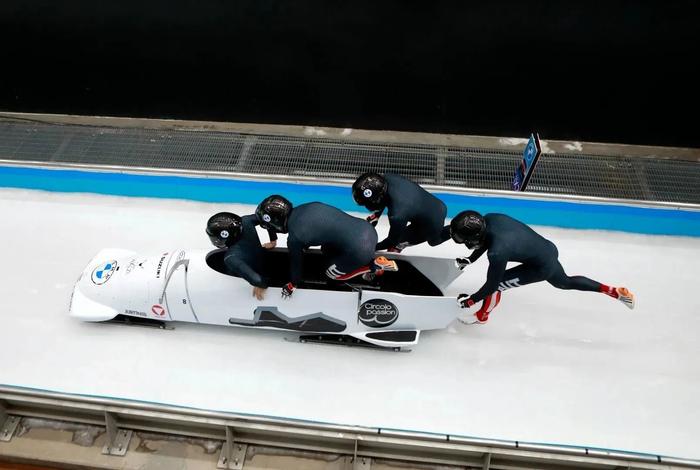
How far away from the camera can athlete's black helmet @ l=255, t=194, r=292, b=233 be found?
10.5ft

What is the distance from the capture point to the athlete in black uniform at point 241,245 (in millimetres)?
3193

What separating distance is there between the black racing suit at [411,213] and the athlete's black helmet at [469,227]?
35cm

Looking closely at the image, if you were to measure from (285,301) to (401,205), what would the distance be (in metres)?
0.90

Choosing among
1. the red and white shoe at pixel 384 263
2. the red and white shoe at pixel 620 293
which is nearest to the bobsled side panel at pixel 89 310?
the red and white shoe at pixel 384 263

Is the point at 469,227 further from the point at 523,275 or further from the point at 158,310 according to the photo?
the point at 158,310

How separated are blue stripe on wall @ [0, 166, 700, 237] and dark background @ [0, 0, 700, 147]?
1507mm

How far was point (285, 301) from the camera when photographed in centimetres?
354

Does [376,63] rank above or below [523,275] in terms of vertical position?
above

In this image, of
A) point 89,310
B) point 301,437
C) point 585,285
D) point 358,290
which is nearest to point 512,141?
point 585,285

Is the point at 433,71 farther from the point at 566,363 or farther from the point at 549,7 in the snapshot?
the point at 566,363

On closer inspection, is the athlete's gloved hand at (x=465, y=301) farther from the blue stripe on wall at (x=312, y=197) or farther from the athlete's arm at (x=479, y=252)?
the blue stripe on wall at (x=312, y=197)

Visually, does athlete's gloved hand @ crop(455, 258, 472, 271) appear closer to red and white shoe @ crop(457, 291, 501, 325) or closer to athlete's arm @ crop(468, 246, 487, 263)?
athlete's arm @ crop(468, 246, 487, 263)

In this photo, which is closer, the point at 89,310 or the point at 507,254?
the point at 507,254

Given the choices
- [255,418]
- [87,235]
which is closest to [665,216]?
[255,418]
